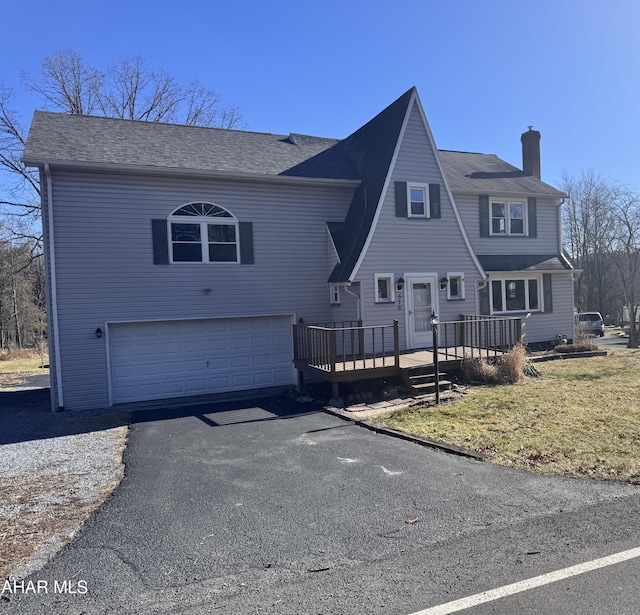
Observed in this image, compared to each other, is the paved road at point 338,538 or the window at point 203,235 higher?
the window at point 203,235

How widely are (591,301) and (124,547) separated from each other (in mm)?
49116

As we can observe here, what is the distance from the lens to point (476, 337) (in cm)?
1359

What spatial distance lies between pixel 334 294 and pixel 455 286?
369 centimetres

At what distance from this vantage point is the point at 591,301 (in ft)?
145

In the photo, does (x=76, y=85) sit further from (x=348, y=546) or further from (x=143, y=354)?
(x=348, y=546)

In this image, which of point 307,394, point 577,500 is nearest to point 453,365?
point 307,394

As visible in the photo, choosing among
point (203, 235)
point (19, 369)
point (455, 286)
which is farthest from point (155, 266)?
point (19, 369)

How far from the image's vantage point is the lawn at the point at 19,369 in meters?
18.2

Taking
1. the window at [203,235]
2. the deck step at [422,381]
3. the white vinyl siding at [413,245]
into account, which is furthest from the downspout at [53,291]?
the deck step at [422,381]

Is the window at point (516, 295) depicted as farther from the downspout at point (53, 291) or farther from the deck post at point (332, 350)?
the downspout at point (53, 291)

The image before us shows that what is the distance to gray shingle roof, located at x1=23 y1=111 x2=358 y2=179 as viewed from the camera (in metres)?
11.7

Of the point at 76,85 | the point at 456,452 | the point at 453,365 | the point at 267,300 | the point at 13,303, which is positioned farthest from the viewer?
the point at 13,303

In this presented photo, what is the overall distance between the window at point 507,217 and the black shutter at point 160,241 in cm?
1141

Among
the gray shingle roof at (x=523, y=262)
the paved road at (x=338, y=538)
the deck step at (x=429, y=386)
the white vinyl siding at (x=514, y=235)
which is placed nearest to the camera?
the paved road at (x=338, y=538)
